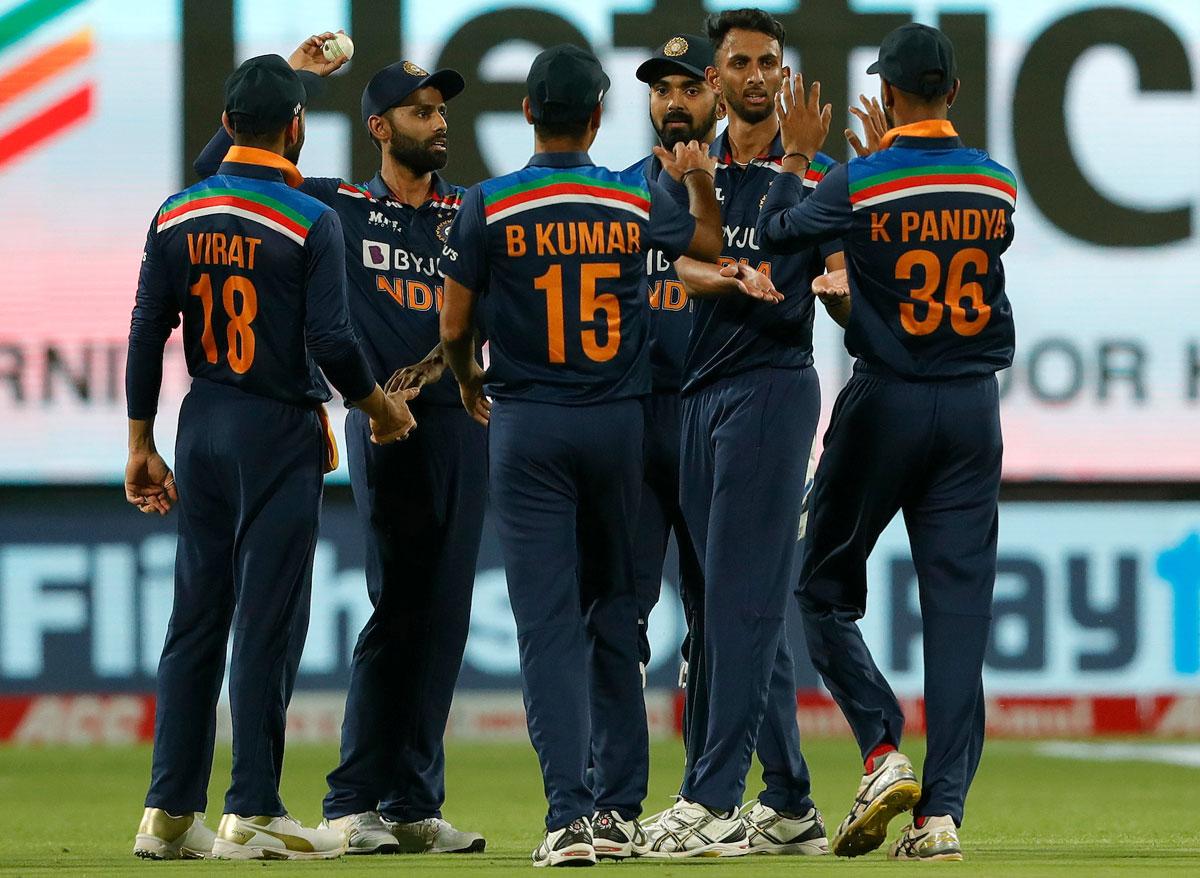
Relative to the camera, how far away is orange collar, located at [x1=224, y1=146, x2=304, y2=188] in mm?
6023

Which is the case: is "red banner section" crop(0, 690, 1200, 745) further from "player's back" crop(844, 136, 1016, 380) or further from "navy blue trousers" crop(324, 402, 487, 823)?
"player's back" crop(844, 136, 1016, 380)

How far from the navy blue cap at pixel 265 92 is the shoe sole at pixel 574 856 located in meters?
2.11

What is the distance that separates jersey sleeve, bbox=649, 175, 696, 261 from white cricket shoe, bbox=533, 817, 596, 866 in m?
1.49

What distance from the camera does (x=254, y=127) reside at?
6.04 metres

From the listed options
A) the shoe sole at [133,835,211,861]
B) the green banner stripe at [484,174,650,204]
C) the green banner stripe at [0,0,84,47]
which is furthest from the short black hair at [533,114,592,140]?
the green banner stripe at [0,0,84,47]

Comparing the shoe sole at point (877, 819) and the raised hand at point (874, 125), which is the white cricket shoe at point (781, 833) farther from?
the raised hand at point (874, 125)

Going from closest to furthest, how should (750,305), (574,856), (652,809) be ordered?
(574,856), (750,305), (652,809)

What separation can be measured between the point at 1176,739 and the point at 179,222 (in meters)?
7.51

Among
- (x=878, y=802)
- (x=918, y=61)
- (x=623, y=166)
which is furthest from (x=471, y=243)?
(x=623, y=166)

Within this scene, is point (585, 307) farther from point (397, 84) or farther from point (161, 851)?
point (161, 851)

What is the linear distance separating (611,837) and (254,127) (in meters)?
2.13

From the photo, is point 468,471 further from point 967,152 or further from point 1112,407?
point 1112,407

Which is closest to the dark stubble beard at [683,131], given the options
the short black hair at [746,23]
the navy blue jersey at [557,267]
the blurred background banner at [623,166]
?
the short black hair at [746,23]

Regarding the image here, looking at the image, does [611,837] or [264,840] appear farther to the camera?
[264,840]
